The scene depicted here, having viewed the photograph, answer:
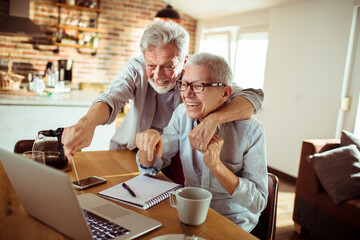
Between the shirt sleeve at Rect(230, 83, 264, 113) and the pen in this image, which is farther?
the shirt sleeve at Rect(230, 83, 264, 113)

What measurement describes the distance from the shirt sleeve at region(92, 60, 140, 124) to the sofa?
70.9 inches

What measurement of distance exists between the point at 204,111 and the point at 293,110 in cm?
317

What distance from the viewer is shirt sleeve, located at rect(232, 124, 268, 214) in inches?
45.3

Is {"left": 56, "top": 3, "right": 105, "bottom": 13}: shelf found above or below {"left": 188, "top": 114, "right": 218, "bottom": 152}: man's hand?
above

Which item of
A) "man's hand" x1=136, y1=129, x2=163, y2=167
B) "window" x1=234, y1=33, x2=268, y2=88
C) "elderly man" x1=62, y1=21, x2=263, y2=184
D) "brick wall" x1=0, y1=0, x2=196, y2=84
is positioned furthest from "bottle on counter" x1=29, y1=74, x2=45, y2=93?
"window" x1=234, y1=33, x2=268, y2=88

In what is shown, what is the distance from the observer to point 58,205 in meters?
0.76

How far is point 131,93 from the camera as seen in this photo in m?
1.79

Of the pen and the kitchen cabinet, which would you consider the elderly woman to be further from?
the kitchen cabinet

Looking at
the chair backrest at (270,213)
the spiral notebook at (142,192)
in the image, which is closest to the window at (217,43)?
the chair backrest at (270,213)

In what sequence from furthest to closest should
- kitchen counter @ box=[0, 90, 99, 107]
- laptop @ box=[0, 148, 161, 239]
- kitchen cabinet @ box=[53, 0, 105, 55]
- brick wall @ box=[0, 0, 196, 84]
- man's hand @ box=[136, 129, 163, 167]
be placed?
kitchen cabinet @ box=[53, 0, 105, 55], brick wall @ box=[0, 0, 196, 84], kitchen counter @ box=[0, 90, 99, 107], man's hand @ box=[136, 129, 163, 167], laptop @ box=[0, 148, 161, 239]

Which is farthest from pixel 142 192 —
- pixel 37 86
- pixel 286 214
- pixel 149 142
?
pixel 37 86

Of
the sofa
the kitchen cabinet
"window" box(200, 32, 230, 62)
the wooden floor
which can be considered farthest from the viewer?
"window" box(200, 32, 230, 62)

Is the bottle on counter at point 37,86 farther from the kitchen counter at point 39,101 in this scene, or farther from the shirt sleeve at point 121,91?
the shirt sleeve at point 121,91

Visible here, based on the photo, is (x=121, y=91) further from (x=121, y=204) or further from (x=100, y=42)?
(x=100, y=42)
